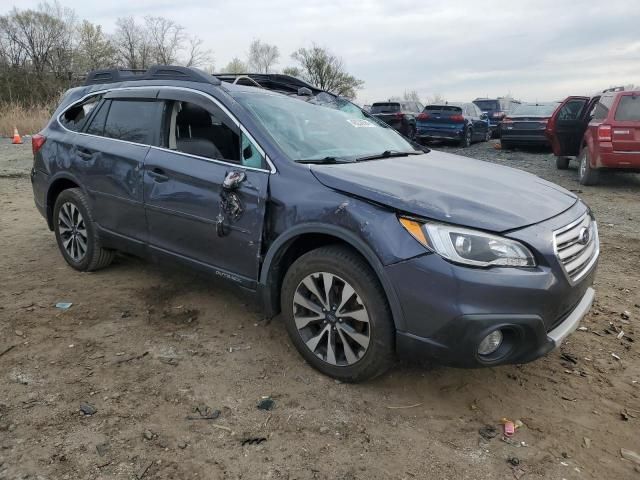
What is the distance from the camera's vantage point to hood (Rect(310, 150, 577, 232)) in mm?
2514

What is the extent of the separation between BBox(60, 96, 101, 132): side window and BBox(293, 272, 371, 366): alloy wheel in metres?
2.78

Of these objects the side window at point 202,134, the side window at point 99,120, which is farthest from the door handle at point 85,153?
the side window at point 202,134

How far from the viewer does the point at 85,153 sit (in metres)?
4.26

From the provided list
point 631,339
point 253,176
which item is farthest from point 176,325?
point 631,339

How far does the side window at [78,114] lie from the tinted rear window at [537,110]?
41.3 feet

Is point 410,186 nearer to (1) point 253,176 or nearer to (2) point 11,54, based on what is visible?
(1) point 253,176

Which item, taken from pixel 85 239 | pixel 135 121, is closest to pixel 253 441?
pixel 135 121

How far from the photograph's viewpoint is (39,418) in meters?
2.58

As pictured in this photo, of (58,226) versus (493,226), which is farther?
(58,226)

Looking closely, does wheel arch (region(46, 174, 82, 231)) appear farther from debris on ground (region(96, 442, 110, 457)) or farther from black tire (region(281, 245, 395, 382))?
debris on ground (region(96, 442, 110, 457))

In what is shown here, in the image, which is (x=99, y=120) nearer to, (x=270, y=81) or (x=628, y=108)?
(x=270, y=81)

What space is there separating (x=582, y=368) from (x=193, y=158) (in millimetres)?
2813

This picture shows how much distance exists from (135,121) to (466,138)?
577 inches

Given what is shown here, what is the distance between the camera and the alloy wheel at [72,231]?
176 inches
